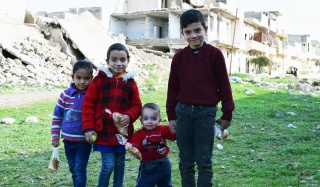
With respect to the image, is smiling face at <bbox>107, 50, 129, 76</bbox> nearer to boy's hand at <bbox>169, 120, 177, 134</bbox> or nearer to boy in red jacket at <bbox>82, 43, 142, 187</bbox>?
boy in red jacket at <bbox>82, 43, 142, 187</bbox>

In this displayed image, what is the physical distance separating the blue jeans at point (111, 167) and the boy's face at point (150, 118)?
0.35 m

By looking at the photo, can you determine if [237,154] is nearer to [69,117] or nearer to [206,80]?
[206,80]

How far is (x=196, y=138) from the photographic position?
10.8 feet

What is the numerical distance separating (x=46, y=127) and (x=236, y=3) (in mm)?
28915

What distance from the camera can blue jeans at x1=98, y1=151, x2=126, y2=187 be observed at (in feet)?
11.2

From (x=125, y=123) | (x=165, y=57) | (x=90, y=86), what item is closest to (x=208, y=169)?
(x=125, y=123)

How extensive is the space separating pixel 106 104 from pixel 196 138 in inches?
33.3

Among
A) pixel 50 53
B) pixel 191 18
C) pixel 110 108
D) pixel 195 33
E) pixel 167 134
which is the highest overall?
pixel 50 53

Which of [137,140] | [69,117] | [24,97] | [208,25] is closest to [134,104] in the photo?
[137,140]

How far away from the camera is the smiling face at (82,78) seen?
3639 mm

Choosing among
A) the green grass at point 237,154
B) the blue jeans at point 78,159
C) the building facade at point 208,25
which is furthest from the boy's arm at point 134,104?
the building facade at point 208,25

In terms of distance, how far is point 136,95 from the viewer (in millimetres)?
3596

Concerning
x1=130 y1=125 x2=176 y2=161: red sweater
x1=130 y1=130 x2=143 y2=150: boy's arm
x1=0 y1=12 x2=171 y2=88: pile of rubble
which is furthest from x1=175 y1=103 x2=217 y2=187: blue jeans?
x1=0 y1=12 x2=171 y2=88: pile of rubble

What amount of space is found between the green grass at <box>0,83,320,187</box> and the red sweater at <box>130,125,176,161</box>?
922 millimetres
